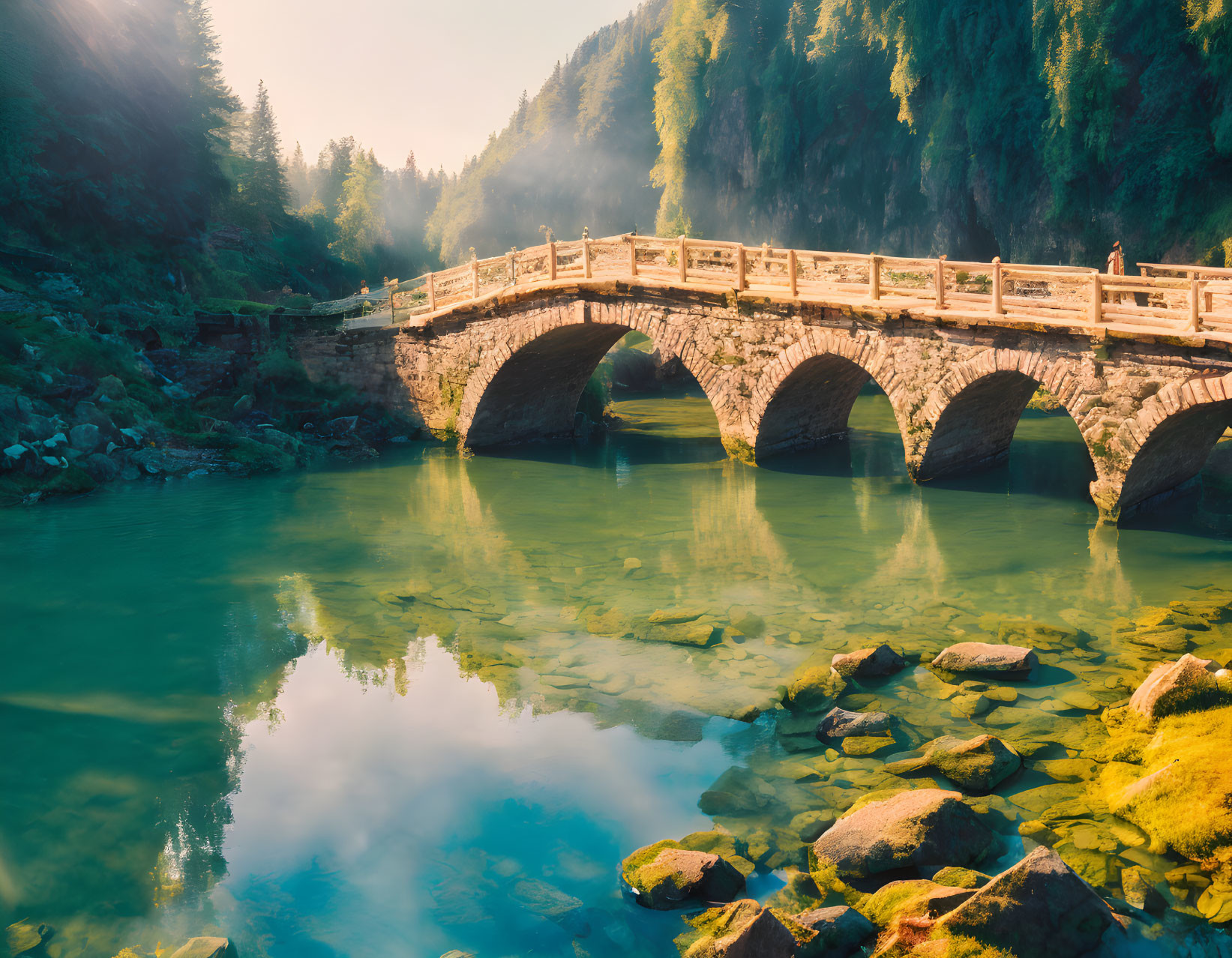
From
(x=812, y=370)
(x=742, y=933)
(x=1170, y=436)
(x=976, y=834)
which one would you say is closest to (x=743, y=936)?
(x=742, y=933)

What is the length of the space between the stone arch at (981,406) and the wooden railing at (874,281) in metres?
0.84

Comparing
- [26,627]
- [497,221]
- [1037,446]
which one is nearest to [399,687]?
[26,627]

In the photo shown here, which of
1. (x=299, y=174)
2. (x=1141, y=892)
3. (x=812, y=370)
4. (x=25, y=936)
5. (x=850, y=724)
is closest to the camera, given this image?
(x=1141, y=892)

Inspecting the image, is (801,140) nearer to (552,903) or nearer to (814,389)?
(814,389)

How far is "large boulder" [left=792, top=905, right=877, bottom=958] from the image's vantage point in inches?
246

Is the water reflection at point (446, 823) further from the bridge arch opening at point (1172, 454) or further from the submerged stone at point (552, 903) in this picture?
the bridge arch opening at point (1172, 454)

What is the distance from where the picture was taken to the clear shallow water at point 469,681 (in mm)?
7445

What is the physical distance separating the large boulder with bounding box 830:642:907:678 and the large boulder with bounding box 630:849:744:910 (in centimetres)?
381

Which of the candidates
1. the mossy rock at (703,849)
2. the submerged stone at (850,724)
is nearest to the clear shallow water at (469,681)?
the mossy rock at (703,849)

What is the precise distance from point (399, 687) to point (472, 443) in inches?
602

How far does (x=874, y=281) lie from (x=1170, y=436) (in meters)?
5.87

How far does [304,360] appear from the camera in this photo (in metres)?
28.1

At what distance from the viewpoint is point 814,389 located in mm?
22344

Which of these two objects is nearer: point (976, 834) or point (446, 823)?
point (976, 834)
